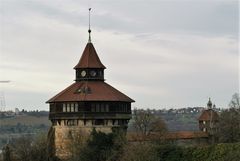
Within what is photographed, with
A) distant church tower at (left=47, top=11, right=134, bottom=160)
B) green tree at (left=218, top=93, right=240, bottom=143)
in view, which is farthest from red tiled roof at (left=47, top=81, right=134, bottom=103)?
green tree at (left=218, top=93, right=240, bottom=143)

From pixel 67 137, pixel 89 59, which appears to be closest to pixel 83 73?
pixel 89 59

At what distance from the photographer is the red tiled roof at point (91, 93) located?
206 ft

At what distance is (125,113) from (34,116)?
302ft

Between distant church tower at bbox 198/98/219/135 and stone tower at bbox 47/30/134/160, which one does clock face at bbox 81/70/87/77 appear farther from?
distant church tower at bbox 198/98/219/135

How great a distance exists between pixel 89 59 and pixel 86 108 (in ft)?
17.7

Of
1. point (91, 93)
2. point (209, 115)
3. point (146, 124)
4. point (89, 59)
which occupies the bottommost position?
point (146, 124)

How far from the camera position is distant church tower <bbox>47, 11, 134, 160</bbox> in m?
62.7

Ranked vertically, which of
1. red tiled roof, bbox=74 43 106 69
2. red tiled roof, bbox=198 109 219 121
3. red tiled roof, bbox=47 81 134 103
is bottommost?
red tiled roof, bbox=198 109 219 121

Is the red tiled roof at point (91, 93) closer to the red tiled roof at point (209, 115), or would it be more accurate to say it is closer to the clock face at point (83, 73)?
the clock face at point (83, 73)

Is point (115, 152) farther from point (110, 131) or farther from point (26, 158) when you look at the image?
point (26, 158)

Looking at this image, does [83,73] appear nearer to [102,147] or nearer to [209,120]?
[102,147]

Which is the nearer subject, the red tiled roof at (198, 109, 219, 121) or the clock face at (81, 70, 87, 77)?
the clock face at (81, 70, 87, 77)

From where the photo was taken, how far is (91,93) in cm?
6331

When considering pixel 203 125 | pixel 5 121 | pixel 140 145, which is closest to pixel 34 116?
pixel 5 121
